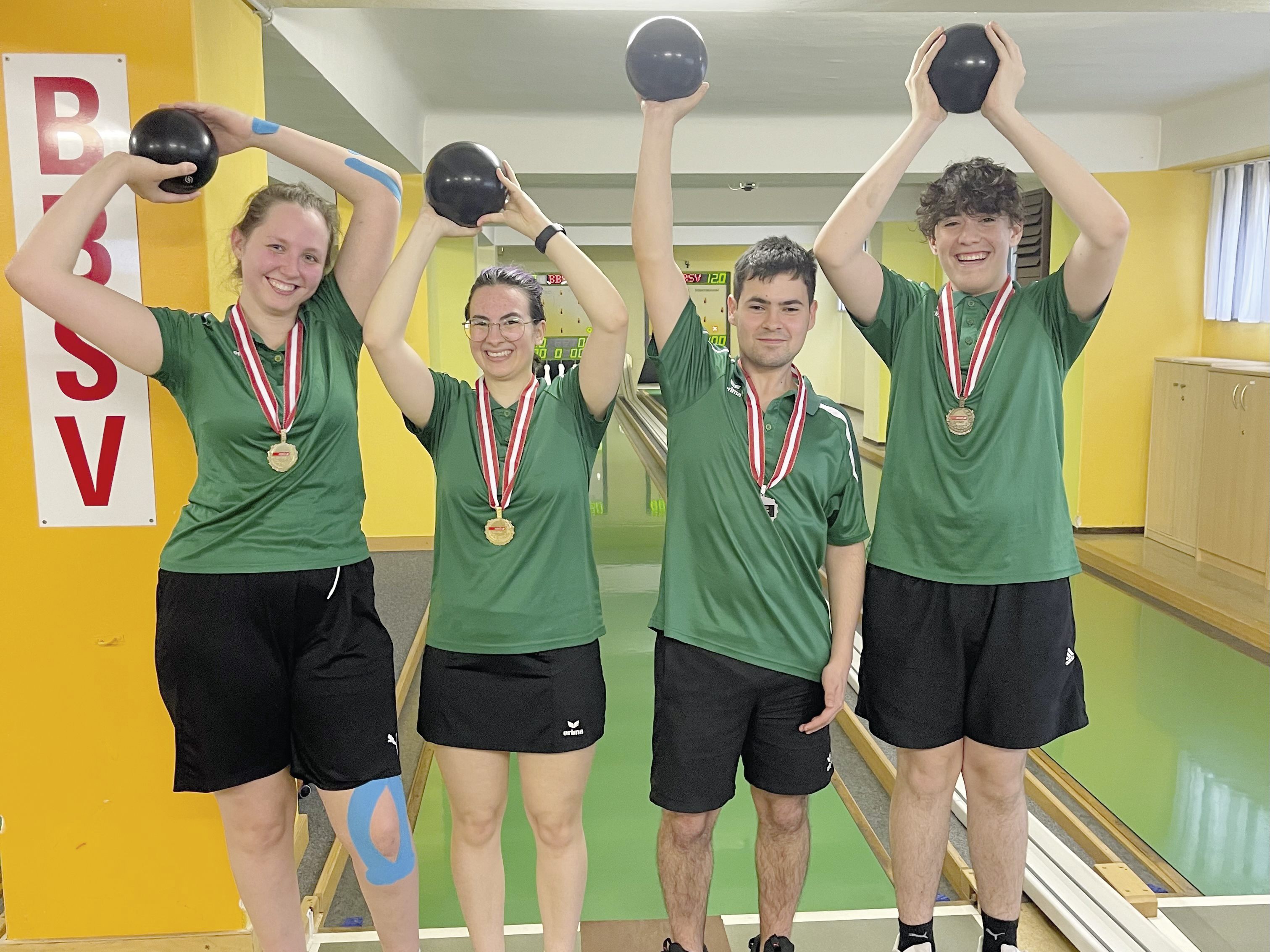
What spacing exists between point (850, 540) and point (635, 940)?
131 centimetres

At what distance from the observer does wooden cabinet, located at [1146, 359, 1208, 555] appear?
22.6 feet

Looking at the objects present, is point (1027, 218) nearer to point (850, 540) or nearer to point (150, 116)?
point (850, 540)

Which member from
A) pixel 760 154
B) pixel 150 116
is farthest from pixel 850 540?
pixel 760 154

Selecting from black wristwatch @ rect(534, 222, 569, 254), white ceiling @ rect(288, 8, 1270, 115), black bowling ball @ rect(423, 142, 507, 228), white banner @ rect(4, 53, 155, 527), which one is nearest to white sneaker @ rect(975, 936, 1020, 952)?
black wristwatch @ rect(534, 222, 569, 254)

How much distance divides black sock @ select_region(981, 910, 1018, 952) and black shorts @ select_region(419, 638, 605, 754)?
109cm

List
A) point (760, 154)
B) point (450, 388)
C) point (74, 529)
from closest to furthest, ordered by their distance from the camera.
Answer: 1. point (450, 388)
2. point (74, 529)
3. point (760, 154)

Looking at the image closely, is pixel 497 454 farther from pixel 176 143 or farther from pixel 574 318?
pixel 574 318

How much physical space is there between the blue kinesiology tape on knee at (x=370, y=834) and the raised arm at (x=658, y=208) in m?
1.14

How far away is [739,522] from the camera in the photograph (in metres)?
2.06

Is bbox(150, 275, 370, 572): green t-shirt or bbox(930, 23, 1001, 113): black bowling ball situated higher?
bbox(930, 23, 1001, 113): black bowling ball

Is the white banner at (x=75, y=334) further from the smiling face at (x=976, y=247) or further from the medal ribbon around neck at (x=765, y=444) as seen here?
the smiling face at (x=976, y=247)

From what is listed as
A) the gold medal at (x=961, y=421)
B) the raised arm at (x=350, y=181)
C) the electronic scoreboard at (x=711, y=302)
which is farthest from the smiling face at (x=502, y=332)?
the electronic scoreboard at (x=711, y=302)

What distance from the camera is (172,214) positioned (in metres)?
2.38

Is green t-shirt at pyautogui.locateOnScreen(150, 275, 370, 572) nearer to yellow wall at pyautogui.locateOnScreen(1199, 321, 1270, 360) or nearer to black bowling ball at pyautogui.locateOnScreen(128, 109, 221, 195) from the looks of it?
black bowling ball at pyautogui.locateOnScreen(128, 109, 221, 195)
